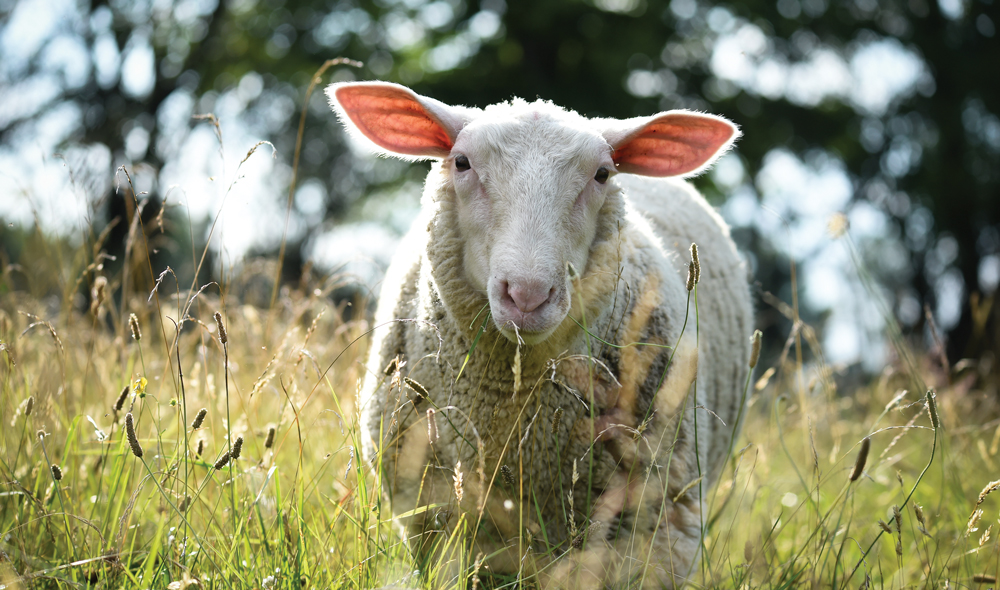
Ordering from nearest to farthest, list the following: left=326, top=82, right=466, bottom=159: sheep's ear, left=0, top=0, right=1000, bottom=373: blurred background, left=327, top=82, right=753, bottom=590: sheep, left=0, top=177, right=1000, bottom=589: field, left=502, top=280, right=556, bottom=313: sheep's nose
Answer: left=0, top=177, right=1000, bottom=589: field < left=502, top=280, right=556, bottom=313: sheep's nose < left=327, top=82, right=753, bottom=590: sheep < left=326, top=82, right=466, bottom=159: sheep's ear < left=0, top=0, right=1000, bottom=373: blurred background

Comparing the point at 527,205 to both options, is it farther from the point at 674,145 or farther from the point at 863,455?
the point at 863,455

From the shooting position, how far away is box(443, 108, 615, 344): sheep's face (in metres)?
1.77

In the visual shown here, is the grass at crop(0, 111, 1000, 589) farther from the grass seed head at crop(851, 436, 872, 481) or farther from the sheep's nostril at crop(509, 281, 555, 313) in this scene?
the sheep's nostril at crop(509, 281, 555, 313)

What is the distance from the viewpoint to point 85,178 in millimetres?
2186

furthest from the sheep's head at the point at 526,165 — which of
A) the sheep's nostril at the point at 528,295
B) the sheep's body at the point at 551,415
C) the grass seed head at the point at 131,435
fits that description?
the grass seed head at the point at 131,435

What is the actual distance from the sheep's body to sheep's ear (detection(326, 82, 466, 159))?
0.63ft

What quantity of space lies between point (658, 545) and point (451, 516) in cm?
63

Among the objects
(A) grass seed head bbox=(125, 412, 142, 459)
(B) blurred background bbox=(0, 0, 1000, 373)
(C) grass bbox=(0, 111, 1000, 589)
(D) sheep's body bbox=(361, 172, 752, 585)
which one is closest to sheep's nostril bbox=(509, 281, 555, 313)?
(D) sheep's body bbox=(361, 172, 752, 585)

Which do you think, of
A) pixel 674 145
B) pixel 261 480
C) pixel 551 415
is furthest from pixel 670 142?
pixel 261 480

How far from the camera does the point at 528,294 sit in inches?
68.5

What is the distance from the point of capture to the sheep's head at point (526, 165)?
1.79 m

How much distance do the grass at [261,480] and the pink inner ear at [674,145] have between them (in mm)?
679

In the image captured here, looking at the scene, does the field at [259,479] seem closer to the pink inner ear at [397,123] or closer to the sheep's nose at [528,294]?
the sheep's nose at [528,294]

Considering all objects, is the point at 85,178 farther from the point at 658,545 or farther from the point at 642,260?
the point at 658,545
